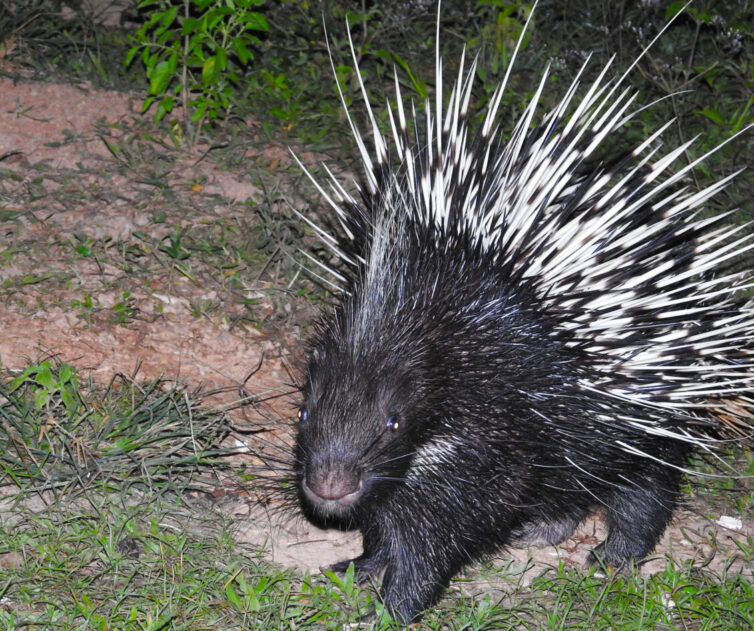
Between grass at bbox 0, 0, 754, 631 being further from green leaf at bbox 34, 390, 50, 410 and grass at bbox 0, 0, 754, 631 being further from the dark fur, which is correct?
the dark fur

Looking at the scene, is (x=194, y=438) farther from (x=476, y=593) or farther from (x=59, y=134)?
(x=59, y=134)

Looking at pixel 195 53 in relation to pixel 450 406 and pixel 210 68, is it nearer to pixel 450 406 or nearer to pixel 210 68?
pixel 210 68

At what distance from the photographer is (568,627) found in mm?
2762

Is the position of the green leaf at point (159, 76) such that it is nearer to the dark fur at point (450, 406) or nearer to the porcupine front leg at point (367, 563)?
the dark fur at point (450, 406)

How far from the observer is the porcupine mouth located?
238 centimetres

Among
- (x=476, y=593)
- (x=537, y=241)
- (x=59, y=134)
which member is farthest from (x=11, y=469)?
(x=59, y=134)

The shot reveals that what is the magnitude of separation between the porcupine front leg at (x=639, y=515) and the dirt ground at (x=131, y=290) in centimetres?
11

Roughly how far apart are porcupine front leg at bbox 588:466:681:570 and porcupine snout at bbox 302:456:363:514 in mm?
1035

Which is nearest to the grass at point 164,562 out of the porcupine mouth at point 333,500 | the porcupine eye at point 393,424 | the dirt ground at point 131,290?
the dirt ground at point 131,290

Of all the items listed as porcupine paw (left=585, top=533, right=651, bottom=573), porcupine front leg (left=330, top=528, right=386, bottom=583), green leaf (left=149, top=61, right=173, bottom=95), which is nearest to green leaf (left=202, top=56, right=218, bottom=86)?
green leaf (left=149, top=61, right=173, bottom=95)

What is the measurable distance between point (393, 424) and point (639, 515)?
1.06 metres

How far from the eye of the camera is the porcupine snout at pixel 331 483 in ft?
7.77

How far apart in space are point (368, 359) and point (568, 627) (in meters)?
1.01

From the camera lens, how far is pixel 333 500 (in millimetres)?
2381
